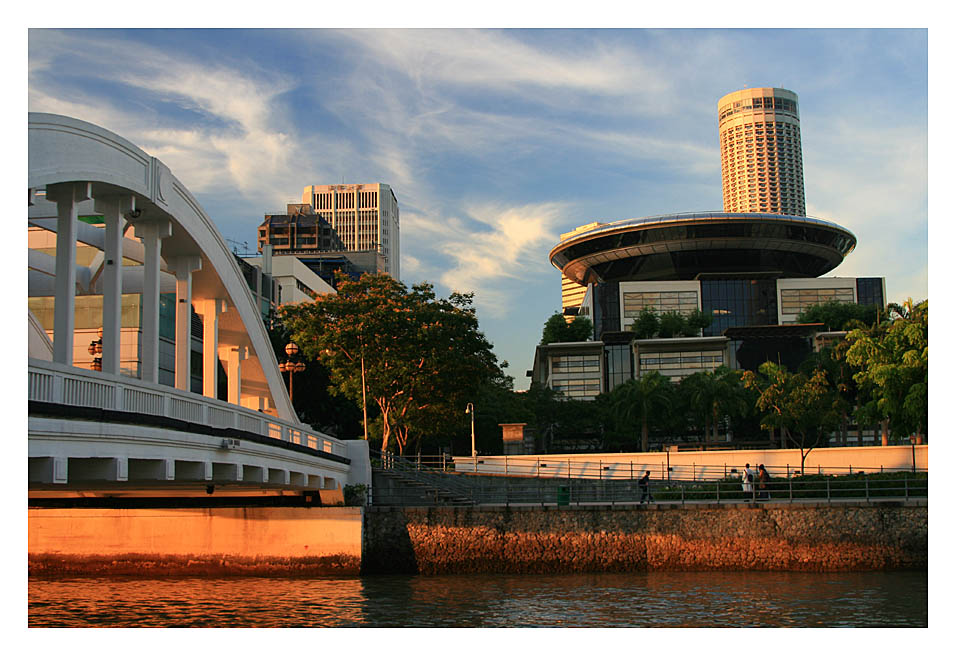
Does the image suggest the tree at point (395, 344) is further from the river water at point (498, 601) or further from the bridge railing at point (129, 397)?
the bridge railing at point (129, 397)

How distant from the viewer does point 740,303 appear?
110 m

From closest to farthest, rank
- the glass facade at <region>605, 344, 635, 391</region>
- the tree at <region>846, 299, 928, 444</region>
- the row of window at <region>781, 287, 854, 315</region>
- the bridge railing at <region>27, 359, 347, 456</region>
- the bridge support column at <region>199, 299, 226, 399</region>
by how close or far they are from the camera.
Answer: the bridge railing at <region>27, 359, 347, 456</region> < the bridge support column at <region>199, 299, 226, 399</region> < the tree at <region>846, 299, 928, 444</region> < the glass facade at <region>605, 344, 635, 391</region> < the row of window at <region>781, 287, 854, 315</region>

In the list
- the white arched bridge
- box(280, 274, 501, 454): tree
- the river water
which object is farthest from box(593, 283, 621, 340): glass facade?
the river water

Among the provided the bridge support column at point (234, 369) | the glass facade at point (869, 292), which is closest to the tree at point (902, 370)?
the bridge support column at point (234, 369)

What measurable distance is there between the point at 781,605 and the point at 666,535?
24.4ft

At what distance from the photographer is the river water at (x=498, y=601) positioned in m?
21.5

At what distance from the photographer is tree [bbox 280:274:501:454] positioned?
43.9 meters

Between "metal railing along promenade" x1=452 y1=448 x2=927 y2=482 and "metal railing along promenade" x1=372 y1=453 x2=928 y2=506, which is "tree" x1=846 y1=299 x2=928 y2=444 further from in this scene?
"metal railing along promenade" x1=452 y1=448 x2=927 y2=482

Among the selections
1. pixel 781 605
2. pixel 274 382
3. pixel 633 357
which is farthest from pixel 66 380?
pixel 633 357

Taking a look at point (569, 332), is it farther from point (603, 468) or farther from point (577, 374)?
point (603, 468)

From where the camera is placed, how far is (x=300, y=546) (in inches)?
1219

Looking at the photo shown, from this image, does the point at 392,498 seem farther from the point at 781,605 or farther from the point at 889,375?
the point at 889,375

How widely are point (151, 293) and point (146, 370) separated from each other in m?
1.91

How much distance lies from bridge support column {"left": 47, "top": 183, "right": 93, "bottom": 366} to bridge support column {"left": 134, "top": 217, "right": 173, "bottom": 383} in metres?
3.33
